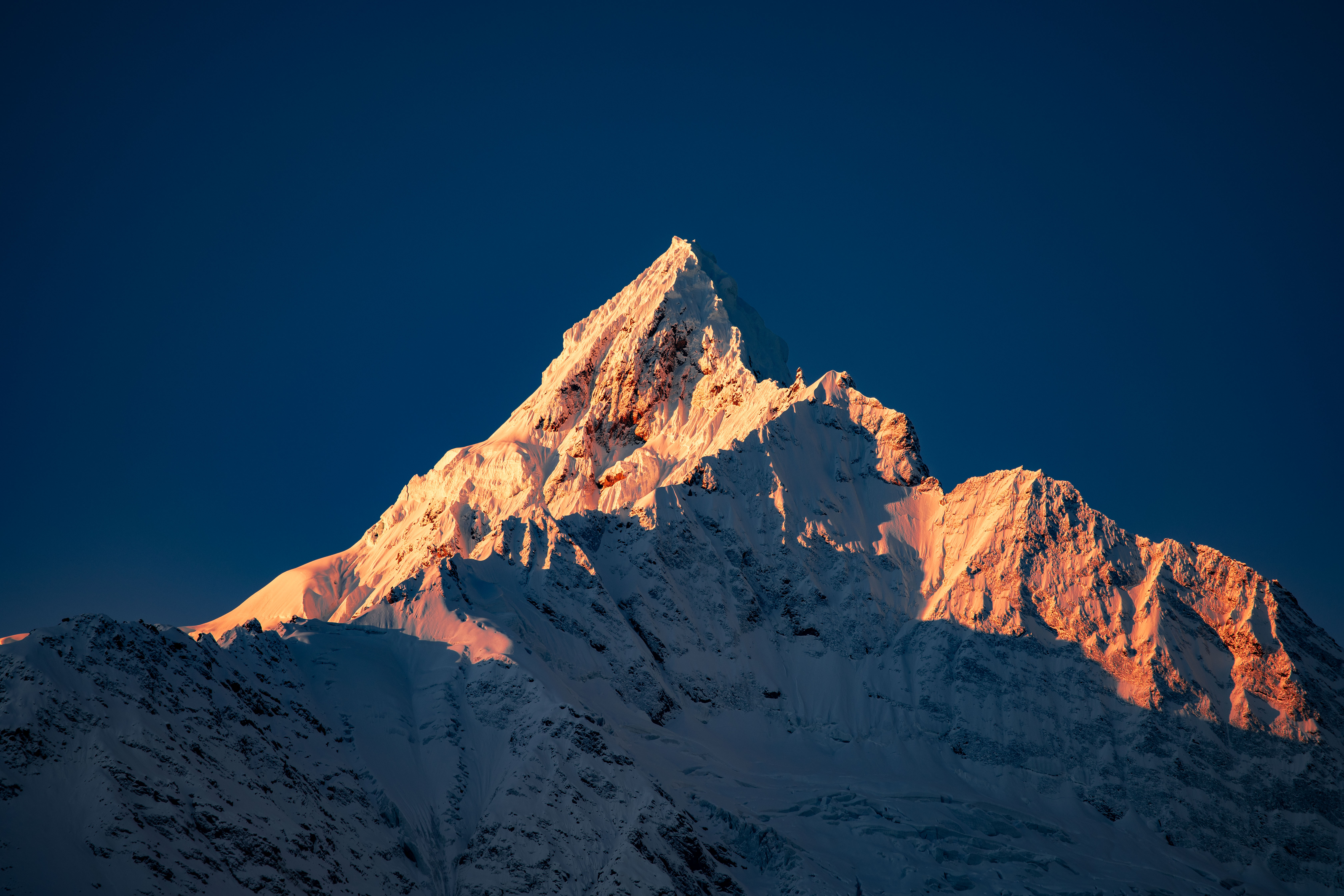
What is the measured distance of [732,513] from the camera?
16938cm

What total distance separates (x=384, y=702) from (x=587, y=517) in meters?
58.8

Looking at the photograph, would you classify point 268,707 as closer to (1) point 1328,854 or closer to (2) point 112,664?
(2) point 112,664

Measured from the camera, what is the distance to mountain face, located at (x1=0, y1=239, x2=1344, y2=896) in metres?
86.8

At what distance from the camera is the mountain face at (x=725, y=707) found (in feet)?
285

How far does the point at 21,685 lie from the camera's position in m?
82.9

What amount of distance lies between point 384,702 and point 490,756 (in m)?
12.8

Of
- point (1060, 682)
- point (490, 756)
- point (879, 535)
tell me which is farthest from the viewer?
point (879, 535)

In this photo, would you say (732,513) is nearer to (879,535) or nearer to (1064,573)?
(879,535)

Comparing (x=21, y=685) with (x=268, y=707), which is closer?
(x=21, y=685)

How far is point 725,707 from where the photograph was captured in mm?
145625

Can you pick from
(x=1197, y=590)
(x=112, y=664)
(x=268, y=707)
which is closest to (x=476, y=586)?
Result: (x=268, y=707)

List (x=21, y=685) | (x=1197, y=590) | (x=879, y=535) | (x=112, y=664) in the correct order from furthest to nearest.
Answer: (x=879, y=535) → (x=1197, y=590) → (x=112, y=664) → (x=21, y=685)

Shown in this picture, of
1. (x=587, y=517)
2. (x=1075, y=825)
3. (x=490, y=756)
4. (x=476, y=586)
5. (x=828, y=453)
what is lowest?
(x=490, y=756)

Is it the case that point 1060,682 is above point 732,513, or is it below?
below
